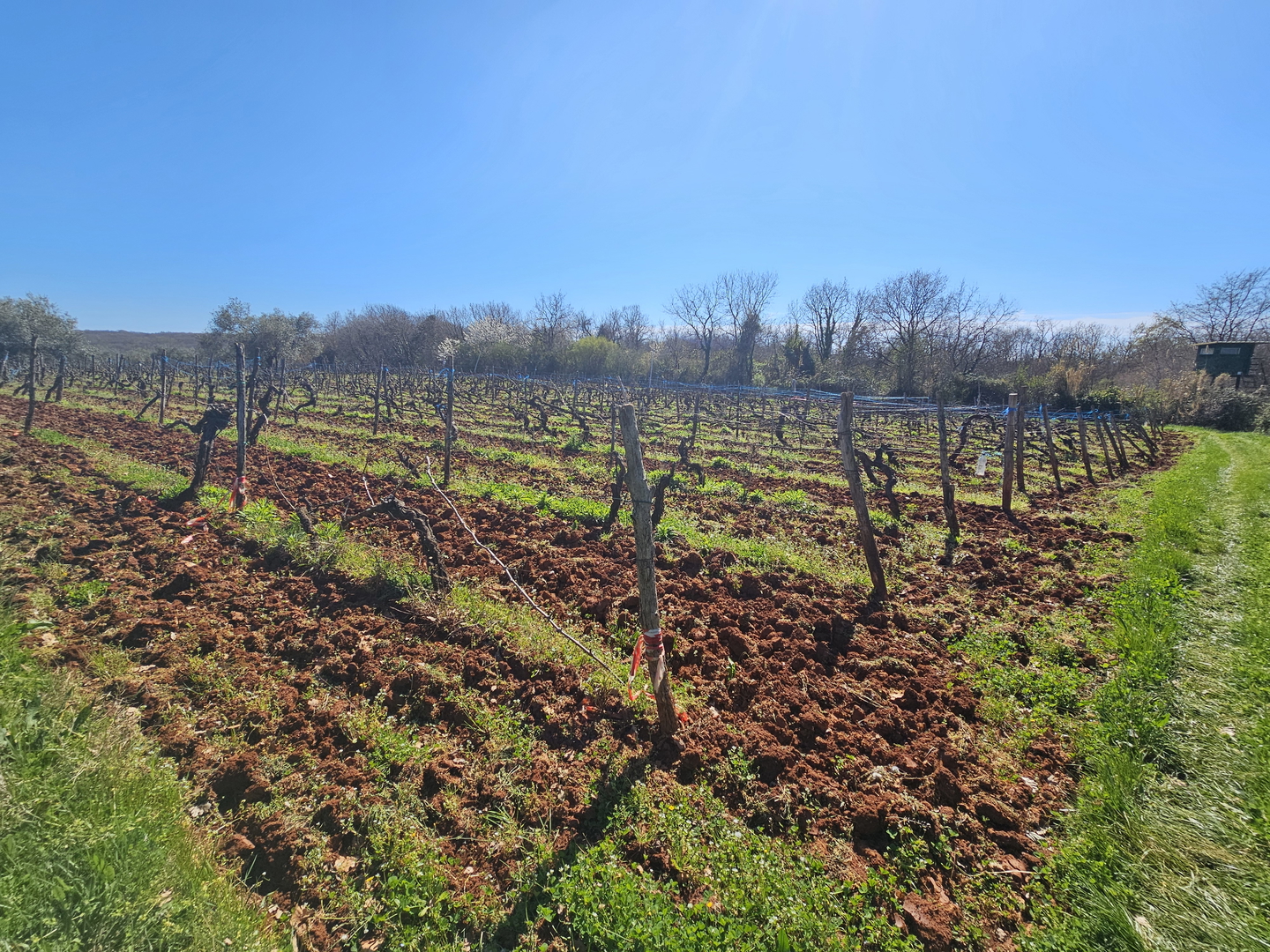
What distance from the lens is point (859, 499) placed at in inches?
250

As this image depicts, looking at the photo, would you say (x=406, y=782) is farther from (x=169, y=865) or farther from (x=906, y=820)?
(x=906, y=820)

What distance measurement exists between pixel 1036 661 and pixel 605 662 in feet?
13.3

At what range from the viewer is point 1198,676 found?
425cm

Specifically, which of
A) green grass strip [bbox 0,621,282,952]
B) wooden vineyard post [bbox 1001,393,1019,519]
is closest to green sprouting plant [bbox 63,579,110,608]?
green grass strip [bbox 0,621,282,952]

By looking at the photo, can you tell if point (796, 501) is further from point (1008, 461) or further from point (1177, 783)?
point (1177, 783)

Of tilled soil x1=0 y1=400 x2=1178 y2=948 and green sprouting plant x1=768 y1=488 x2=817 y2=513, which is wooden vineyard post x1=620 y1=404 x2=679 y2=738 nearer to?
tilled soil x1=0 y1=400 x2=1178 y2=948

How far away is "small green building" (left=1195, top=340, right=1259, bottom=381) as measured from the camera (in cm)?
3644

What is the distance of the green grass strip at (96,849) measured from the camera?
2229 mm

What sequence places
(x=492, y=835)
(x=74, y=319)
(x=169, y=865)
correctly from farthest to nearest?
(x=74, y=319)
(x=492, y=835)
(x=169, y=865)

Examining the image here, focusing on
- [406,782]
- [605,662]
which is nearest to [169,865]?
[406,782]

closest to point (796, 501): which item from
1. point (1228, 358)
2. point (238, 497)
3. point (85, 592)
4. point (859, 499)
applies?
point (859, 499)

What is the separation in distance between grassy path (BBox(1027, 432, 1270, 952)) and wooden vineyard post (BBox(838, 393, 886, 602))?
84.5 inches

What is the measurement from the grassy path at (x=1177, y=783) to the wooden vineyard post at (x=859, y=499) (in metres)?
2.15

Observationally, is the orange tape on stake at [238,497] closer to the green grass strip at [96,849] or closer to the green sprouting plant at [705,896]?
the green grass strip at [96,849]
